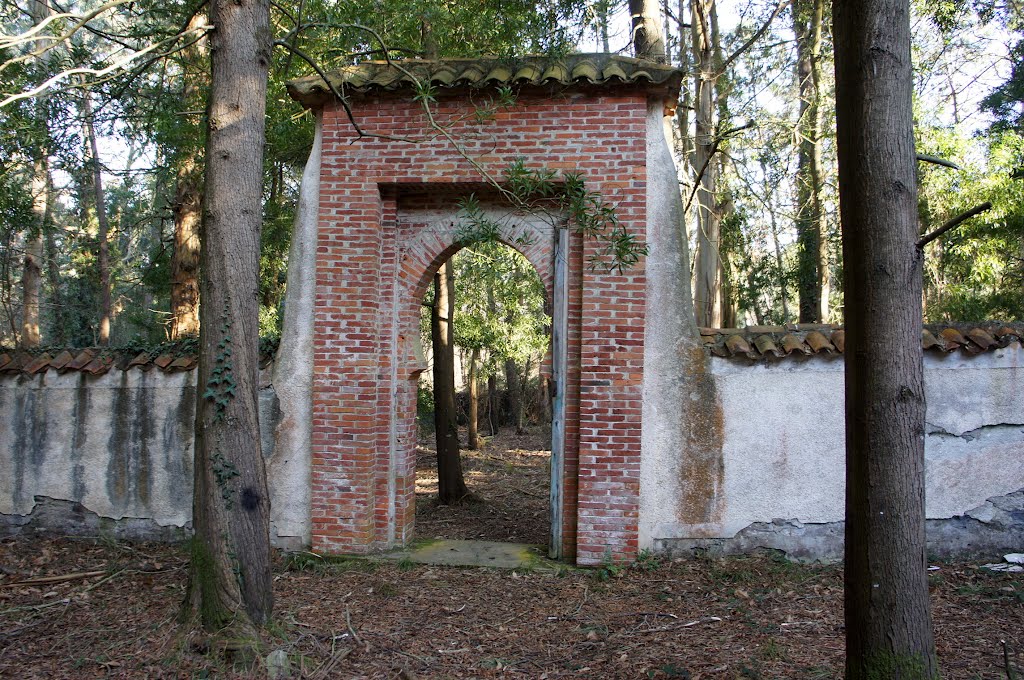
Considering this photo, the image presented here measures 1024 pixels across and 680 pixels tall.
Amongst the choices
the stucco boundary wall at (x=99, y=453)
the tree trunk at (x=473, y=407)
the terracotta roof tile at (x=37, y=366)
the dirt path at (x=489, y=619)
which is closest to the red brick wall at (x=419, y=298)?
the dirt path at (x=489, y=619)

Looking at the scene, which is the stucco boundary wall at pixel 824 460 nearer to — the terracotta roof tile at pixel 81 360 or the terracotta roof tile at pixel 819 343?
the terracotta roof tile at pixel 819 343

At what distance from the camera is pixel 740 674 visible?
4562 millimetres

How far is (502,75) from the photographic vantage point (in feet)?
22.0

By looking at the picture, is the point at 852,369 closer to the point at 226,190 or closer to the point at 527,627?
the point at 527,627

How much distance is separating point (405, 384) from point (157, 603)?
2912mm

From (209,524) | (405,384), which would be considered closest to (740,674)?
(209,524)

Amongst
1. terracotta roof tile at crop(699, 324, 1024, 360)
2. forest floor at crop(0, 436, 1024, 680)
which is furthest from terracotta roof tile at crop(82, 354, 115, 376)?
terracotta roof tile at crop(699, 324, 1024, 360)

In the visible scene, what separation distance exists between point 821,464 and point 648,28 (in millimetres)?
7141

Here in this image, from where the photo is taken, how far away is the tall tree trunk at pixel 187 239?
964 cm

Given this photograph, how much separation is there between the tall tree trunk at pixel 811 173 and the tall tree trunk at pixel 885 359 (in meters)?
10.1

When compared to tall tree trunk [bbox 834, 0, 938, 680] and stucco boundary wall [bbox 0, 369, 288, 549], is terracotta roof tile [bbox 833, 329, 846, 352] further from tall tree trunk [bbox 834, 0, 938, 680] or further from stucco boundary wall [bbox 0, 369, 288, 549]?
stucco boundary wall [bbox 0, 369, 288, 549]

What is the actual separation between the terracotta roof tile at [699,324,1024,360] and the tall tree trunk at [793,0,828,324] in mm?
6583

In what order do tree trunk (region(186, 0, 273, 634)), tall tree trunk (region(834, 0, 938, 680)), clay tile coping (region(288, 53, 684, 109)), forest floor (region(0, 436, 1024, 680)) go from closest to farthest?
tall tree trunk (region(834, 0, 938, 680)) < forest floor (region(0, 436, 1024, 680)) < tree trunk (region(186, 0, 273, 634)) < clay tile coping (region(288, 53, 684, 109))

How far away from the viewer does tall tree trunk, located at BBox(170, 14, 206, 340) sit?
9641 millimetres
